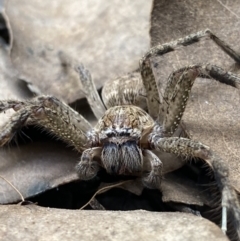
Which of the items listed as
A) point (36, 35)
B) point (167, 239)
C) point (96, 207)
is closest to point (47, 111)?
point (96, 207)

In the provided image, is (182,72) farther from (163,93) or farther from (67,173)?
(67,173)

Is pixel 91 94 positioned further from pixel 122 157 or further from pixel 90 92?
pixel 122 157

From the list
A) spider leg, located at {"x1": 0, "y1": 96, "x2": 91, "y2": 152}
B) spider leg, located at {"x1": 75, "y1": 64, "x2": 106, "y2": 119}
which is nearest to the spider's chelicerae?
spider leg, located at {"x1": 0, "y1": 96, "x2": 91, "y2": 152}

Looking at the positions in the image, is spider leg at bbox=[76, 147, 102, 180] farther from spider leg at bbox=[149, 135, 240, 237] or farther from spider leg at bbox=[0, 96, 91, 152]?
spider leg at bbox=[149, 135, 240, 237]

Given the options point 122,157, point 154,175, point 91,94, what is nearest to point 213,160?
point 154,175

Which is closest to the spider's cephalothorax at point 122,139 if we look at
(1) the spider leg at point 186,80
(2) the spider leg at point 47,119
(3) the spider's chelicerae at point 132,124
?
(3) the spider's chelicerae at point 132,124

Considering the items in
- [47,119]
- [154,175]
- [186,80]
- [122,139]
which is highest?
[186,80]
